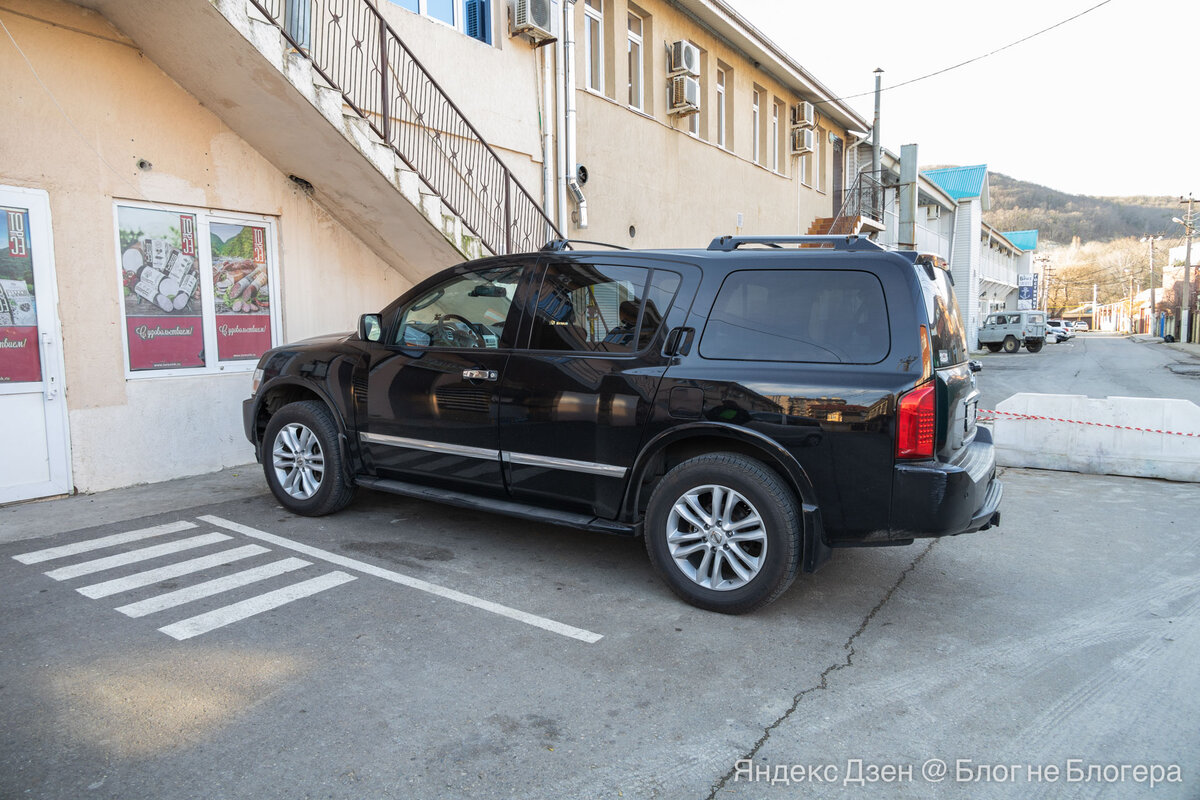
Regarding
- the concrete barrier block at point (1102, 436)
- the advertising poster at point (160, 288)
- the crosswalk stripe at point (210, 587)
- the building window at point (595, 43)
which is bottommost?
the crosswalk stripe at point (210, 587)

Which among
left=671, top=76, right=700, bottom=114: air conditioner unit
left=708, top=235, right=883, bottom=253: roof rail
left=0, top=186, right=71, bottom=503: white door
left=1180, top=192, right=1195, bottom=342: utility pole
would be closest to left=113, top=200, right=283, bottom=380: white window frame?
left=0, top=186, right=71, bottom=503: white door

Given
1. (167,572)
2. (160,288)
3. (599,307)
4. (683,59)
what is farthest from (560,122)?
(167,572)

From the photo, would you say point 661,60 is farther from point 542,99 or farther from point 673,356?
point 673,356

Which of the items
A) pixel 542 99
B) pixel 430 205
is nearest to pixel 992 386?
pixel 542 99

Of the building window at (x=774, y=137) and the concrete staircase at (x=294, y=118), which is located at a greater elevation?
the building window at (x=774, y=137)

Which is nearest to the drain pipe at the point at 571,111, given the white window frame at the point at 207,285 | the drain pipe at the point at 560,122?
the drain pipe at the point at 560,122

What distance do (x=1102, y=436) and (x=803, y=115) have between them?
45.4 ft

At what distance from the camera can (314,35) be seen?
25.9 ft

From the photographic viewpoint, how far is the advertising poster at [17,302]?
598 centimetres

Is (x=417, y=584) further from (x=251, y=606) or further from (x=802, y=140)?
(x=802, y=140)

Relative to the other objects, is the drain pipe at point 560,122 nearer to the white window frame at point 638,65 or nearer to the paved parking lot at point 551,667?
the white window frame at point 638,65

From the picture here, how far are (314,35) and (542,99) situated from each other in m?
3.58

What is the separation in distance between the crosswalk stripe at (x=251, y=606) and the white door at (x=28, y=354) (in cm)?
339

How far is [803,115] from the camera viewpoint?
19.4 m
